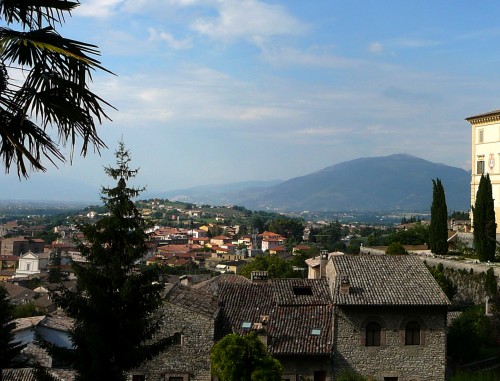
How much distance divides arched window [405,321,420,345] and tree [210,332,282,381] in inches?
291

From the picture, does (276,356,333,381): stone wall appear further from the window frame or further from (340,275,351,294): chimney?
the window frame

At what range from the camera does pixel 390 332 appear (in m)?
23.5

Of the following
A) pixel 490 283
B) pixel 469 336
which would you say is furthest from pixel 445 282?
pixel 469 336

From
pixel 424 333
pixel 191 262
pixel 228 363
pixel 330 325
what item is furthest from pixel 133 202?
pixel 191 262

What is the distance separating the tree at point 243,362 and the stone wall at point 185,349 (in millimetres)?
4823

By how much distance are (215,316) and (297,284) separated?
Result: 414cm

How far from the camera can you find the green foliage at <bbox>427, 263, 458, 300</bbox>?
32.9 metres

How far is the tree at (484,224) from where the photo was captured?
38.0 meters

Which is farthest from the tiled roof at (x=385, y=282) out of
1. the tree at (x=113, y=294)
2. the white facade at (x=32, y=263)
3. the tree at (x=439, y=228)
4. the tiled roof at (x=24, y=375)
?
the white facade at (x=32, y=263)

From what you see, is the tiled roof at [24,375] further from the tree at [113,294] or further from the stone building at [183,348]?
the tree at [113,294]

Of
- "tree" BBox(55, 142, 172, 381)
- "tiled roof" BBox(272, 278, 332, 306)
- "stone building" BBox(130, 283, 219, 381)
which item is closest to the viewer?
"tree" BBox(55, 142, 172, 381)

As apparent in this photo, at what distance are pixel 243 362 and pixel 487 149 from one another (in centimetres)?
3515

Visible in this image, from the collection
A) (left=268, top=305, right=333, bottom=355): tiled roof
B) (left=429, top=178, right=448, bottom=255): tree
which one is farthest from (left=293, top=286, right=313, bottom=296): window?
(left=429, top=178, right=448, bottom=255): tree

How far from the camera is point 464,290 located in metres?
34.7
